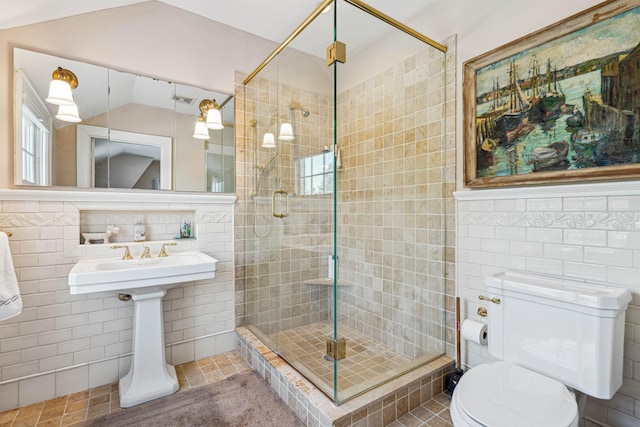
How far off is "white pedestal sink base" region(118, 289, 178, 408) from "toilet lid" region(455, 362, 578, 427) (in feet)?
5.86

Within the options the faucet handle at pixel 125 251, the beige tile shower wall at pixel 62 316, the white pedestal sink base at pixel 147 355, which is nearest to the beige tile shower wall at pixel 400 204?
the white pedestal sink base at pixel 147 355

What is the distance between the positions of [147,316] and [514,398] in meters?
2.03

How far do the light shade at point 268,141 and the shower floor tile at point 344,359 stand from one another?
1.40 metres

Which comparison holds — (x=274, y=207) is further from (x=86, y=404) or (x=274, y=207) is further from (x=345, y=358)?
(x=86, y=404)

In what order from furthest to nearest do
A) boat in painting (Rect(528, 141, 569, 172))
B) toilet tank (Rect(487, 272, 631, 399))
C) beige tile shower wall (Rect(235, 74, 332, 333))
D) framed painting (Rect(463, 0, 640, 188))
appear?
beige tile shower wall (Rect(235, 74, 332, 333)) → boat in painting (Rect(528, 141, 569, 172)) → framed painting (Rect(463, 0, 640, 188)) → toilet tank (Rect(487, 272, 631, 399))

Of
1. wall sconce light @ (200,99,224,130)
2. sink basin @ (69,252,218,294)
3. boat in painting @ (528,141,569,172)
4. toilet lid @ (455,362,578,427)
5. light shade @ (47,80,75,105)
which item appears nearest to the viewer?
toilet lid @ (455,362,578,427)

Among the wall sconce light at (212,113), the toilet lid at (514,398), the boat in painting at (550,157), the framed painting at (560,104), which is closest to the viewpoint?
the toilet lid at (514,398)

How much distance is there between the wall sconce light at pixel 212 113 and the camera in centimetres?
242

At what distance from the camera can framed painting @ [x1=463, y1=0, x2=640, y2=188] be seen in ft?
4.36

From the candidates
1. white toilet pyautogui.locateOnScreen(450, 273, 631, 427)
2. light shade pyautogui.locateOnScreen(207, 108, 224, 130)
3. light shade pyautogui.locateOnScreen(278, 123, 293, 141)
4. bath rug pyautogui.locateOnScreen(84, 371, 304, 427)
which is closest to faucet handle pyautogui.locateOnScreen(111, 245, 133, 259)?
bath rug pyautogui.locateOnScreen(84, 371, 304, 427)

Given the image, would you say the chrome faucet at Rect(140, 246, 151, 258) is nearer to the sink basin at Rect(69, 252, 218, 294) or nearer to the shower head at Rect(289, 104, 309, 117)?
the sink basin at Rect(69, 252, 218, 294)

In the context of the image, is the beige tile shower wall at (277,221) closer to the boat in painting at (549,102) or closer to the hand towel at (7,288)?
the boat in painting at (549,102)

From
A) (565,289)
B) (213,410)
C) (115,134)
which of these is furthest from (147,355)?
(565,289)

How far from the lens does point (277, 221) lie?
7.66 feet
